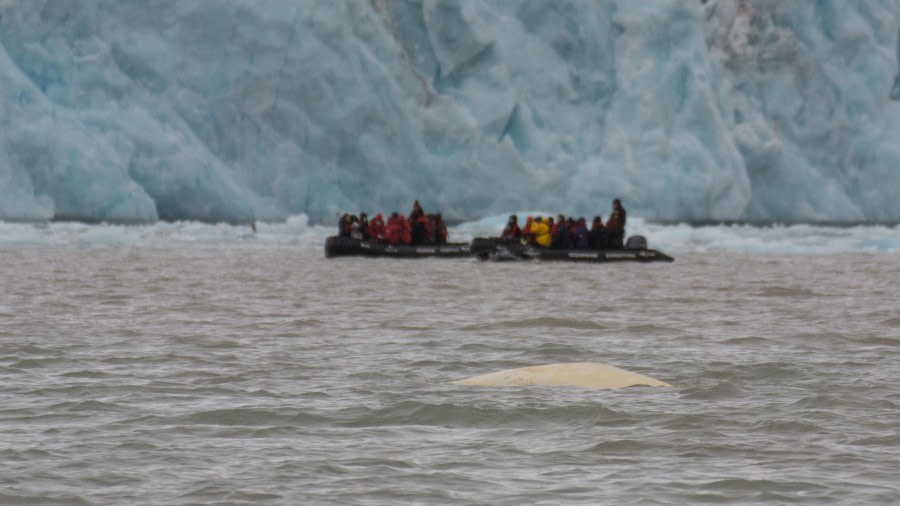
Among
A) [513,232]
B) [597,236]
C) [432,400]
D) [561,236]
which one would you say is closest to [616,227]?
[597,236]

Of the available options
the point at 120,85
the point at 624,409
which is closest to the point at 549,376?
the point at 624,409

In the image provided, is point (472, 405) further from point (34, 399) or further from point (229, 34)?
point (229, 34)

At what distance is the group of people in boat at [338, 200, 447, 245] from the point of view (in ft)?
85.8

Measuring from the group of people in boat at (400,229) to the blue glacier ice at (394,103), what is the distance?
813 cm

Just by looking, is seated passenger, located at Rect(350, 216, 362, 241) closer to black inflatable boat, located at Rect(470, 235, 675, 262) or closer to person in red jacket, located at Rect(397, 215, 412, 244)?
person in red jacket, located at Rect(397, 215, 412, 244)

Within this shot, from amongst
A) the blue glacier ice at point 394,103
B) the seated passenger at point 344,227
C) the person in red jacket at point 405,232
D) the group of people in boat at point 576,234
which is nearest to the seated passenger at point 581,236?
the group of people in boat at point 576,234

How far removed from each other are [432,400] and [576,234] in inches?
667

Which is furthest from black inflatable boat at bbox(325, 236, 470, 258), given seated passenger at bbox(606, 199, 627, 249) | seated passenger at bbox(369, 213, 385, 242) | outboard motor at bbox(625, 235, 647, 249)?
outboard motor at bbox(625, 235, 647, 249)

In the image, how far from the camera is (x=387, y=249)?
25.7 m

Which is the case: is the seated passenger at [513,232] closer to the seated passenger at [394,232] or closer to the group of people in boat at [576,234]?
the group of people in boat at [576,234]

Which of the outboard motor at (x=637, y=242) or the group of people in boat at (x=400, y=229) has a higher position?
the group of people in boat at (x=400, y=229)

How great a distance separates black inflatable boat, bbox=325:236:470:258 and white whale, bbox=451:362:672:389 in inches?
645

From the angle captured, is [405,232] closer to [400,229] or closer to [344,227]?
[400,229]

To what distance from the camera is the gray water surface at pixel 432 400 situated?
6055mm
